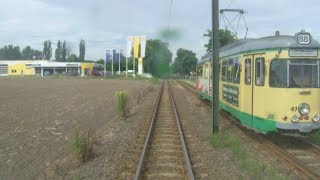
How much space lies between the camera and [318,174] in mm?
10250

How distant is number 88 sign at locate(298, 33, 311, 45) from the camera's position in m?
13.3

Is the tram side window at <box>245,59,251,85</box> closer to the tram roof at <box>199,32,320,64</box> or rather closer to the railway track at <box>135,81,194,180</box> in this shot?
the tram roof at <box>199,32,320,64</box>

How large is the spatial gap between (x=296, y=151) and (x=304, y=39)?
297 cm

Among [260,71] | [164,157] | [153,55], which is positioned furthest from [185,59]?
[164,157]

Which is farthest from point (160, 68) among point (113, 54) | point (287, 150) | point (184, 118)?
point (287, 150)

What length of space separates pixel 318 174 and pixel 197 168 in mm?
2556

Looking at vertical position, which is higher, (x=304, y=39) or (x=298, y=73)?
(x=304, y=39)

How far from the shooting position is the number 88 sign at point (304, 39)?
13305 mm

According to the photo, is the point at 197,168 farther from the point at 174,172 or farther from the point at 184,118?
the point at 184,118

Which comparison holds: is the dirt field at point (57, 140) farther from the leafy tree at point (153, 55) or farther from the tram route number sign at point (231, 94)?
the leafy tree at point (153, 55)

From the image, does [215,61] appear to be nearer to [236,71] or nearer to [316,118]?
[236,71]

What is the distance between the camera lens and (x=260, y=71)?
551 inches

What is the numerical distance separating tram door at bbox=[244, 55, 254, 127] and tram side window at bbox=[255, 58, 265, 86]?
1.04 feet

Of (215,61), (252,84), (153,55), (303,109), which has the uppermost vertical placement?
(153,55)
